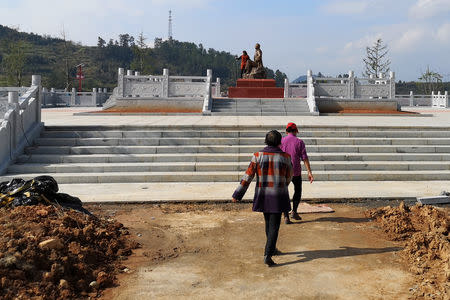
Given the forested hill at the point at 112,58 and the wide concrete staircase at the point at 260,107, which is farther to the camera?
the forested hill at the point at 112,58

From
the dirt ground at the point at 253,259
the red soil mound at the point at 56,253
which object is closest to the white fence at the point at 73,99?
the dirt ground at the point at 253,259

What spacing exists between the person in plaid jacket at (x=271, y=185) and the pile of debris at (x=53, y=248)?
1.55m

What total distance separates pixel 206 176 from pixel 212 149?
4.17 feet

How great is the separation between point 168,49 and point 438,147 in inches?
4730

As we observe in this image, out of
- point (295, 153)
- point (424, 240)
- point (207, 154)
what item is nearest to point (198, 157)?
point (207, 154)

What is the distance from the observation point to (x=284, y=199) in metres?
4.02

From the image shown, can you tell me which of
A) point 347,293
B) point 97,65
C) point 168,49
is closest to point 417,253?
point 347,293

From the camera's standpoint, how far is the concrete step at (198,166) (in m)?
8.41

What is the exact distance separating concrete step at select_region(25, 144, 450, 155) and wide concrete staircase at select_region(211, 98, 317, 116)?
325 inches

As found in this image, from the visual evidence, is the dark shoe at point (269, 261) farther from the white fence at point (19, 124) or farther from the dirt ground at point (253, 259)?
the white fence at point (19, 124)

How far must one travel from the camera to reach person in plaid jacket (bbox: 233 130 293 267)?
3979mm

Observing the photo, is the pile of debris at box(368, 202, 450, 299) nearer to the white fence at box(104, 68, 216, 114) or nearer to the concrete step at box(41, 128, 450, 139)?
the concrete step at box(41, 128, 450, 139)

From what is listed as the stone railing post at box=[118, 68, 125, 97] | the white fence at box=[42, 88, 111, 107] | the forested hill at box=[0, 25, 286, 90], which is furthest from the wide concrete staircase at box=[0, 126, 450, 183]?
the forested hill at box=[0, 25, 286, 90]

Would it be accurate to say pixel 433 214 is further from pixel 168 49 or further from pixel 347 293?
pixel 168 49
